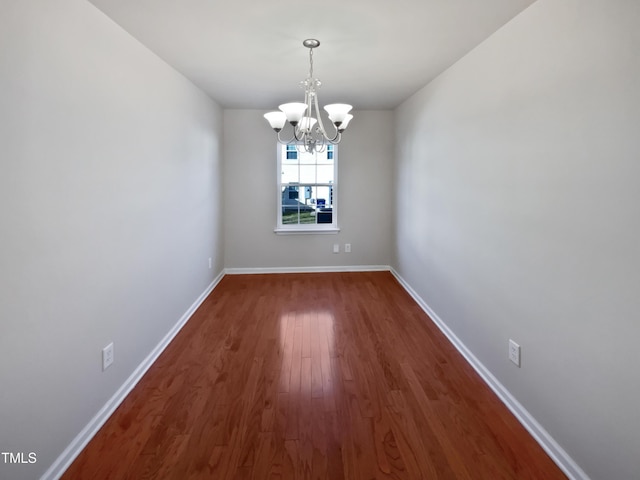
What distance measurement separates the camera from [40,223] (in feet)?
4.83

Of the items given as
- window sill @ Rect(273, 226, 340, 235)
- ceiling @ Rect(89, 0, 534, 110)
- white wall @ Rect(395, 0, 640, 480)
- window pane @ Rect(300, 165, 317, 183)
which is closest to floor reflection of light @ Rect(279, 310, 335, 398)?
white wall @ Rect(395, 0, 640, 480)

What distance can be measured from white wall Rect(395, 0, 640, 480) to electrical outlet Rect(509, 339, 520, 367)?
0.05m

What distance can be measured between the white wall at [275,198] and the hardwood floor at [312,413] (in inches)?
70.7

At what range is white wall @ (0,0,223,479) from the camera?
134 cm

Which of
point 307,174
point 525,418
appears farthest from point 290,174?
point 525,418

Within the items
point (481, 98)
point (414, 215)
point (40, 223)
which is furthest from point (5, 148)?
point (414, 215)

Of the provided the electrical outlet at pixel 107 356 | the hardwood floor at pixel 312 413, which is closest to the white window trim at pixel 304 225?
the hardwood floor at pixel 312 413

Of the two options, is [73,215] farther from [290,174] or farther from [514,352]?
[290,174]

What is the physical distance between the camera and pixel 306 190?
5.03 meters

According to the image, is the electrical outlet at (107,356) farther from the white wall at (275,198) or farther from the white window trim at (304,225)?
the white window trim at (304,225)

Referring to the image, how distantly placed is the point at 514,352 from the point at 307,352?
1.45 meters

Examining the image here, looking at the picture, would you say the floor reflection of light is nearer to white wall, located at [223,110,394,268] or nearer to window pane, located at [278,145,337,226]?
white wall, located at [223,110,394,268]

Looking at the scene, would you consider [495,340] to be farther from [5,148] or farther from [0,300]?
[5,148]

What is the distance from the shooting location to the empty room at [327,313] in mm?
1391
